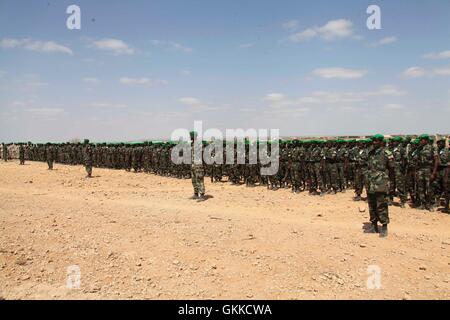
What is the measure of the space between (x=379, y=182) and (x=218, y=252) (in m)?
3.48

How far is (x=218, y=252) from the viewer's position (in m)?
5.95

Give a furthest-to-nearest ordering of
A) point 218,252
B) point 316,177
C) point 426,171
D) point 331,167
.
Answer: point 316,177 < point 331,167 < point 426,171 < point 218,252

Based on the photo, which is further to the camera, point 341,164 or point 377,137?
point 341,164

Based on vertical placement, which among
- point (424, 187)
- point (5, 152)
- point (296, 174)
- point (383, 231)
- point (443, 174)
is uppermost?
point (5, 152)

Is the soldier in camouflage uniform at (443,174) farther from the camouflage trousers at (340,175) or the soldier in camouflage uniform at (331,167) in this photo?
the soldier in camouflage uniform at (331,167)

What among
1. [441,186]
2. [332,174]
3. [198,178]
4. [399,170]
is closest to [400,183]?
[399,170]

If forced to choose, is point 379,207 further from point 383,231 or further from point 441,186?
point 441,186

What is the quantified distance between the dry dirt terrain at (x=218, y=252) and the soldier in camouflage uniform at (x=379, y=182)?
0.36 meters

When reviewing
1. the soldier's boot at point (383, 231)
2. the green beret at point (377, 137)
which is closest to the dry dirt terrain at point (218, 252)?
the soldier's boot at point (383, 231)

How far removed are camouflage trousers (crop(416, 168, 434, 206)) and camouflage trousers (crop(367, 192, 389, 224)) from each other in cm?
325

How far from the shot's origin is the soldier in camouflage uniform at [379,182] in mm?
6902

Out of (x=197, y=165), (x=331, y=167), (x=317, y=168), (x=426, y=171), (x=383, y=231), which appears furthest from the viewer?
(x=317, y=168)
